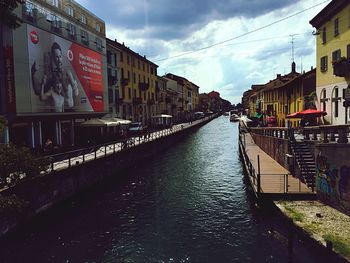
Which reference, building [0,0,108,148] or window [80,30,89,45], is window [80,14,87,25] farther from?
window [80,30,89,45]

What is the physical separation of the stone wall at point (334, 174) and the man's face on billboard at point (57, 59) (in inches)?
904

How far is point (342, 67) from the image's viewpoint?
919 inches

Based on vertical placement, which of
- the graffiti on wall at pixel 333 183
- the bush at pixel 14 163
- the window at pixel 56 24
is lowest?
the graffiti on wall at pixel 333 183

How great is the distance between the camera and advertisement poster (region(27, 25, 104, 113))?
24.4 metres

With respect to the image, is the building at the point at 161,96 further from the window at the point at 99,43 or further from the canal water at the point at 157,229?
the canal water at the point at 157,229

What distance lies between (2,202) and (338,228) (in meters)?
12.0

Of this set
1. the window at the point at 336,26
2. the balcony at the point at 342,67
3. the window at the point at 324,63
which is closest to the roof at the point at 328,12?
the window at the point at 336,26

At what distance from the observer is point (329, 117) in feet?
89.6

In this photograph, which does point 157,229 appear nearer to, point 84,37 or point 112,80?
point 84,37

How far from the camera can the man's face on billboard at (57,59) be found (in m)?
27.1

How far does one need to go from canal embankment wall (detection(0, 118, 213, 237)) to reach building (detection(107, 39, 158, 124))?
17500mm

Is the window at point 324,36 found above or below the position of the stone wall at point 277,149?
above

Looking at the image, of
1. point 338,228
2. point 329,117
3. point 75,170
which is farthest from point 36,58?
point 329,117

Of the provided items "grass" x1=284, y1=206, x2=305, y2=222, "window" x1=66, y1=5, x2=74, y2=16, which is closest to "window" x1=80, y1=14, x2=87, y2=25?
"window" x1=66, y1=5, x2=74, y2=16
